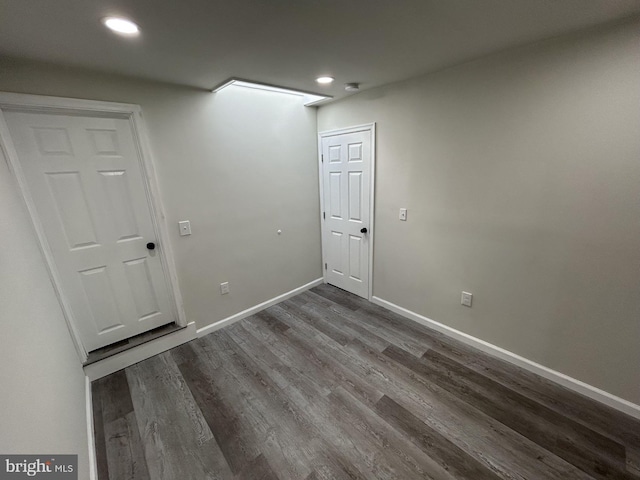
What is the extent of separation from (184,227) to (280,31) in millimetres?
1757

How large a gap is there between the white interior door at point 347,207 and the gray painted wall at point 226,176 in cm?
20

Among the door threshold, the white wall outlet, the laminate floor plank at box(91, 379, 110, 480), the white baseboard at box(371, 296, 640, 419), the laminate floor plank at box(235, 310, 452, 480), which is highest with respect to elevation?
the white wall outlet

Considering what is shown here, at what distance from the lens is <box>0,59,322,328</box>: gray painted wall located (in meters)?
2.02

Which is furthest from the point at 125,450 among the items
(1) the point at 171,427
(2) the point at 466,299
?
(2) the point at 466,299

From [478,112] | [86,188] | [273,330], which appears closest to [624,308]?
[478,112]

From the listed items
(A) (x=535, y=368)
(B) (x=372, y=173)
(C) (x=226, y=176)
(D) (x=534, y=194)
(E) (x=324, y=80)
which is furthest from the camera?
(B) (x=372, y=173)

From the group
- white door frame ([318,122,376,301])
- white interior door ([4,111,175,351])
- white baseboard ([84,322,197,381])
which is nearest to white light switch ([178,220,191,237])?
white interior door ([4,111,175,351])

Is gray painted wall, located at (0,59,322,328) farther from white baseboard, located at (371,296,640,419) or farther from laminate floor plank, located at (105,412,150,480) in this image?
white baseboard, located at (371,296,640,419)

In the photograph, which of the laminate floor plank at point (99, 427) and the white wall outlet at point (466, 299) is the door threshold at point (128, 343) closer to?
the laminate floor plank at point (99, 427)

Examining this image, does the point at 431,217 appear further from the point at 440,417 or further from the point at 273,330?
the point at 273,330

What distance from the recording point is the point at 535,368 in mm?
2033

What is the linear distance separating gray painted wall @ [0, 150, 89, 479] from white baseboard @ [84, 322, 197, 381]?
0.29 m

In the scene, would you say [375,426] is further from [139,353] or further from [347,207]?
[347,207]

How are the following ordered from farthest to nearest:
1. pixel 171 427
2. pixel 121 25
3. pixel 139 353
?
pixel 139 353, pixel 171 427, pixel 121 25
